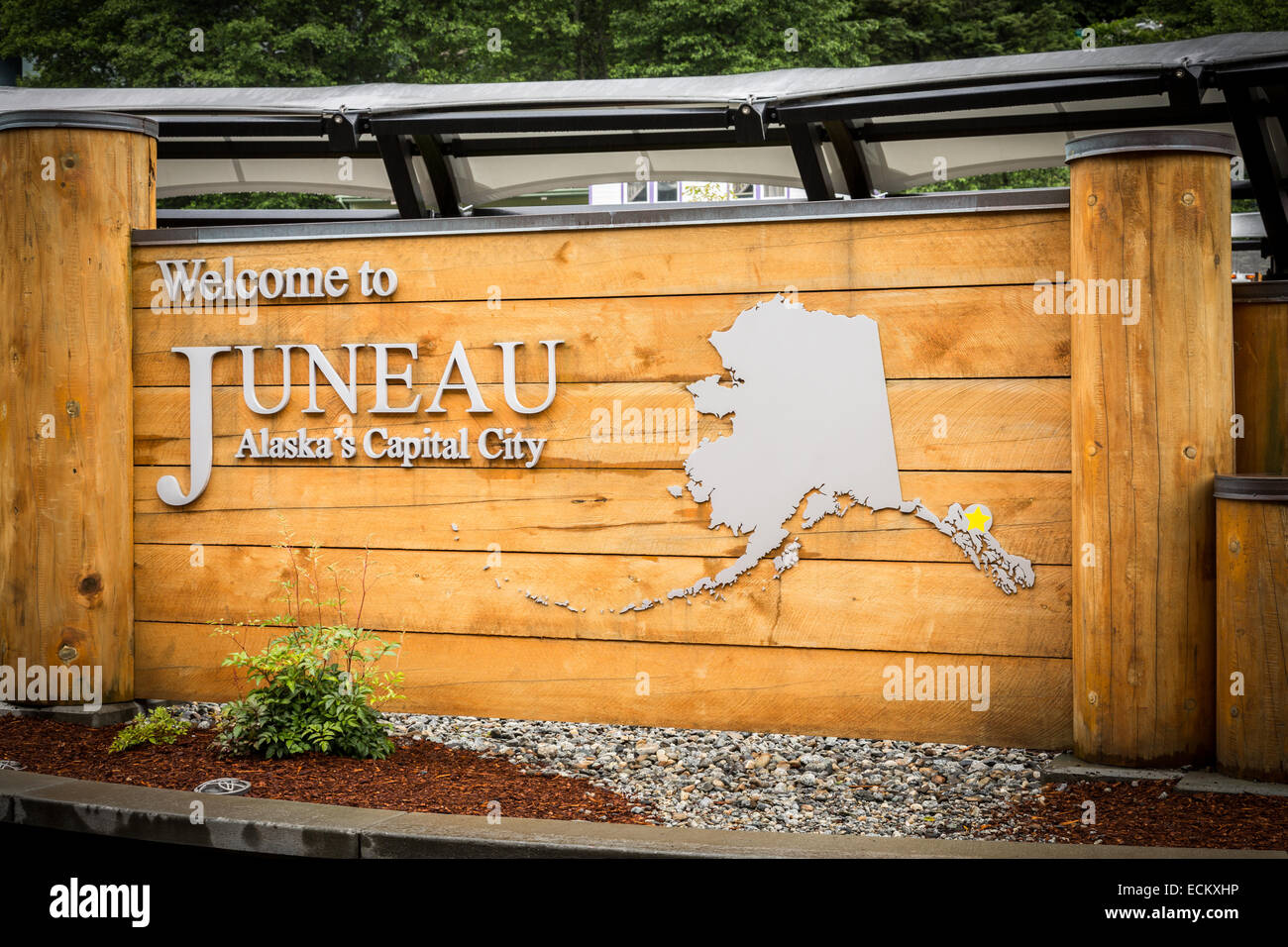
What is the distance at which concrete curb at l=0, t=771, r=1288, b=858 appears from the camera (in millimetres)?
3328

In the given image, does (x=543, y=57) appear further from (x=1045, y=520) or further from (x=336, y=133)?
(x=1045, y=520)

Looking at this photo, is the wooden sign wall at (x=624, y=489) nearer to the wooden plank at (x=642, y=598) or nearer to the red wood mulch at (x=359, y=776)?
the wooden plank at (x=642, y=598)

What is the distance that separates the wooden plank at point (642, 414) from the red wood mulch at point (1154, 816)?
1.20 metres

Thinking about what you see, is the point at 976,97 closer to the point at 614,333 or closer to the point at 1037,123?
the point at 1037,123

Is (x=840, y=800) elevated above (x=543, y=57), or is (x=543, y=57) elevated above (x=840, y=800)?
(x=543, y=57)

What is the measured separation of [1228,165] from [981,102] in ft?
11.4

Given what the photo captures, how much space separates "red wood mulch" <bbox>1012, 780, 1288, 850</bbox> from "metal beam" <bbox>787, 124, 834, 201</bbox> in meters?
5.06

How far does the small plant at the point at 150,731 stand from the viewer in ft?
15.8

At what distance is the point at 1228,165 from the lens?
4180mm

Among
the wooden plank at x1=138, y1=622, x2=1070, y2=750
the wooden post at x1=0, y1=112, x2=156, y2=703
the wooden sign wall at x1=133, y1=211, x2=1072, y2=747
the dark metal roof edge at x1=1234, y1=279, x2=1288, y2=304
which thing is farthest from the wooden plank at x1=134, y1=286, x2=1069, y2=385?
the wooden plank at x1=138, y1=622, x2=1070, y2=750

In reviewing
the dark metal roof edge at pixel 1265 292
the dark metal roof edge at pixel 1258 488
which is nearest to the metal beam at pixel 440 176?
the dark metal roof edge at pixel 1265 292

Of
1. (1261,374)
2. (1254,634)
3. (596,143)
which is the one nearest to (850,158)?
(596,143)

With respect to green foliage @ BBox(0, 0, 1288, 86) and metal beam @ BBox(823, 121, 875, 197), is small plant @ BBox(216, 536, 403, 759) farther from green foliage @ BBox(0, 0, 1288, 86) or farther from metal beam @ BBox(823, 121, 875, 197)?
green foliage @ BBox(0, 0, 1288, 86)
